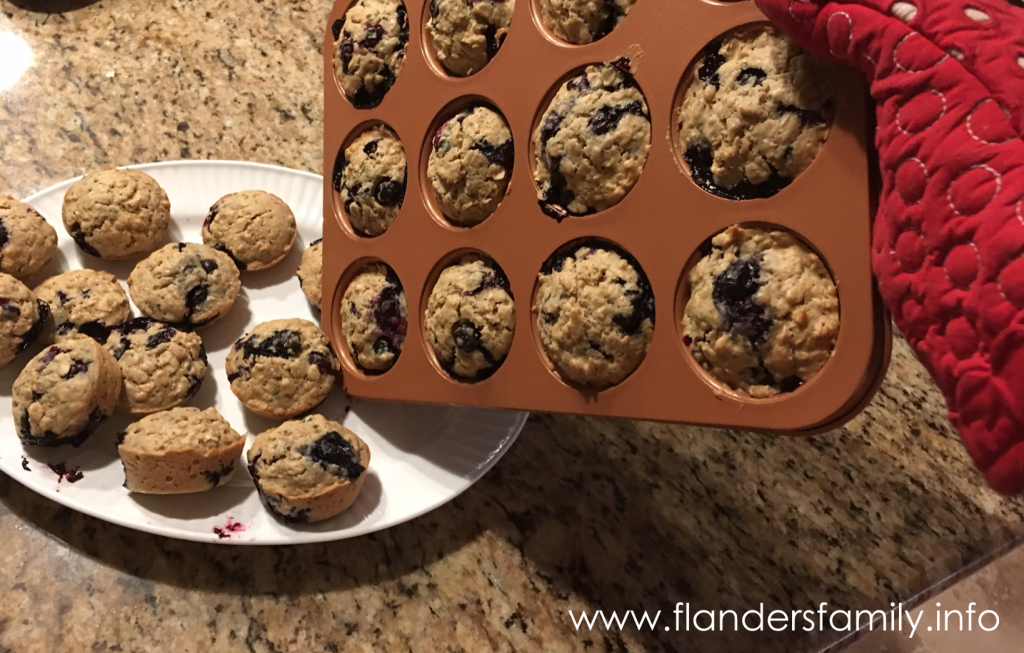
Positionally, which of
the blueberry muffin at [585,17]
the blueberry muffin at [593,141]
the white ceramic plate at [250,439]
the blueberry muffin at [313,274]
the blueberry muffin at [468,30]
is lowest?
the white ceramic plate at [250,439]

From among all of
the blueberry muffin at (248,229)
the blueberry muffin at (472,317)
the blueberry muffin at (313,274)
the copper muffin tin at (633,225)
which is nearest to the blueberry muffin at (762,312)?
the copper muffin tin at (633,225)

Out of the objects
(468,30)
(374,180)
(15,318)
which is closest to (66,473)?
(15,318)

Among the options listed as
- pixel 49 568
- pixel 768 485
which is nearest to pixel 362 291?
pixel 49 568

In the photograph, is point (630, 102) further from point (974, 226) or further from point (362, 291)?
point (362, 291)

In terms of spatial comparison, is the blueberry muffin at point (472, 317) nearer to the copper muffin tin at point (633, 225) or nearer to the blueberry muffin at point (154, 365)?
the copper muffin tin at point (633, 225)

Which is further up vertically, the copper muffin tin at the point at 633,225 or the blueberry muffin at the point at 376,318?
the copper muffin tin at the point at 633,225

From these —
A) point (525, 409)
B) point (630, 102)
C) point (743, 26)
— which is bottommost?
point (525, 409)
